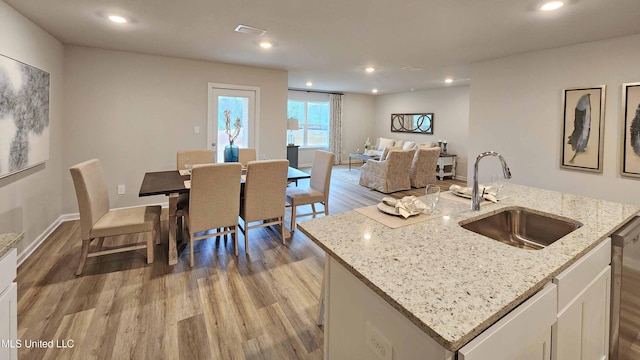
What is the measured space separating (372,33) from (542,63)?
2.25 m

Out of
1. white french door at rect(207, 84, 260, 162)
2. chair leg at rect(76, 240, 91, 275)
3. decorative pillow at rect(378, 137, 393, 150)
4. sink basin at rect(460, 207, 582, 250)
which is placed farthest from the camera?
decorative pillow at rect(378, 137, 393, 150)

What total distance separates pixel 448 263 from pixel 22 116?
3666mm

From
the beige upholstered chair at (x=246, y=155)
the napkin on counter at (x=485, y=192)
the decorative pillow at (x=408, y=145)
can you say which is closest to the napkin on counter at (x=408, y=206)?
the napkin on counter at (x=485, y=192)

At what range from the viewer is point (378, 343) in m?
0.99

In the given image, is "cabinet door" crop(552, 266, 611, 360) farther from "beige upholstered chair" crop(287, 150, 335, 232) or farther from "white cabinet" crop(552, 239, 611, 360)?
"beige upholstered chair" crop(287, 150, 335, 232)

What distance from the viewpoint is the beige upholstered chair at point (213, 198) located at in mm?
2666

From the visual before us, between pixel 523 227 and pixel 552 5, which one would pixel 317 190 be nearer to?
pixel 523 227

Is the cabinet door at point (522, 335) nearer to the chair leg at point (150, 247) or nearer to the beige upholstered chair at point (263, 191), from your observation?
the beige upholstered chair at point (263, 191)

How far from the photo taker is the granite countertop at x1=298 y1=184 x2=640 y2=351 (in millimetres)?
814

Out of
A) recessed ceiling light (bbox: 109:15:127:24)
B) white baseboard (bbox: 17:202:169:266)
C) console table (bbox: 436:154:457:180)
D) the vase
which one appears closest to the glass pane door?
the vase

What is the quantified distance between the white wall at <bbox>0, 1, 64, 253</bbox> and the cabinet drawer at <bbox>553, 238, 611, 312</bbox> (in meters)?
3.79

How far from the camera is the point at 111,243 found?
10.6 ft

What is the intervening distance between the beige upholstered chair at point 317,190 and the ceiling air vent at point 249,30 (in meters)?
1.50

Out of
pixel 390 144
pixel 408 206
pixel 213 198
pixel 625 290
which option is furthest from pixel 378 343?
pixel 390 144
